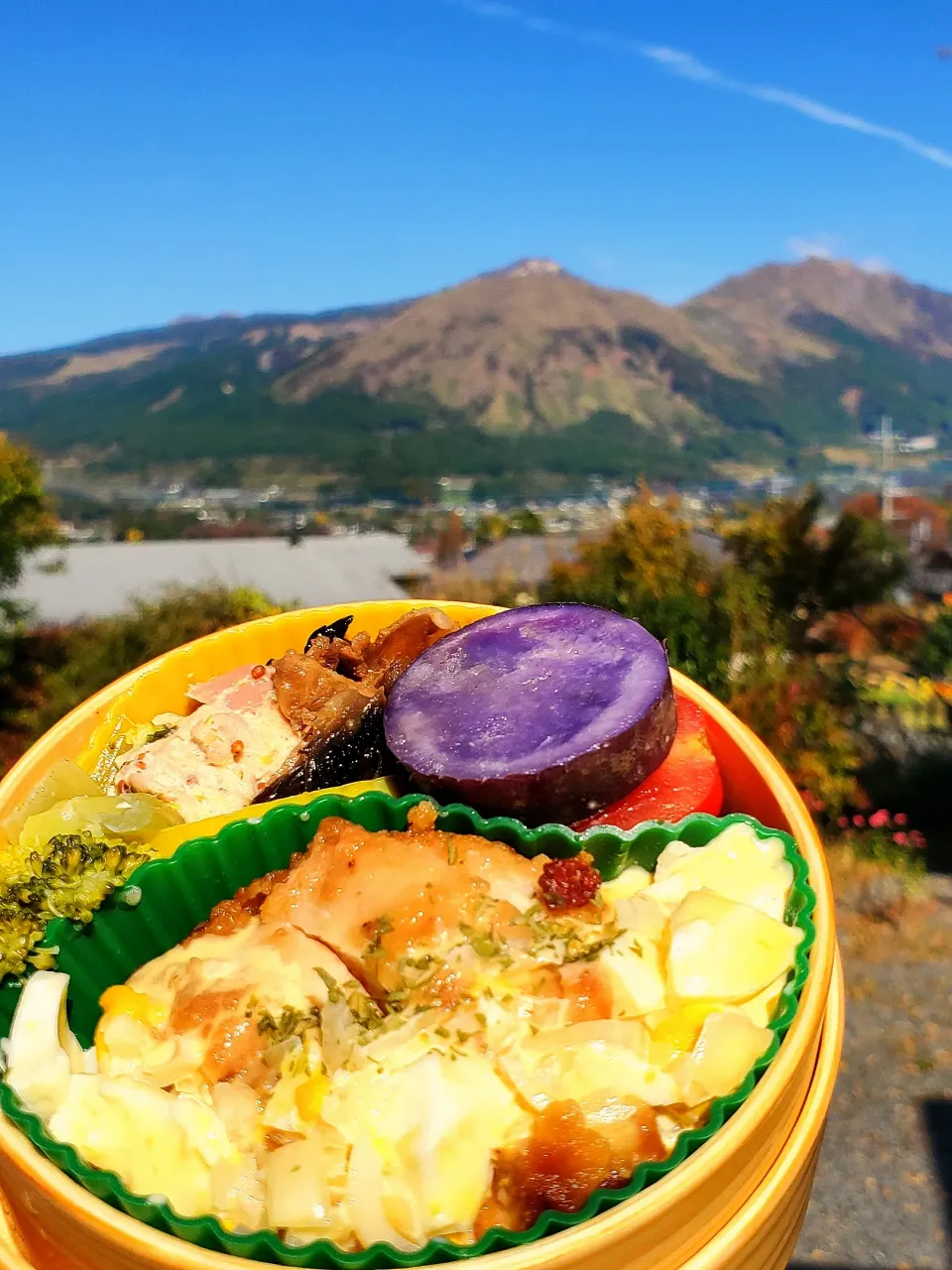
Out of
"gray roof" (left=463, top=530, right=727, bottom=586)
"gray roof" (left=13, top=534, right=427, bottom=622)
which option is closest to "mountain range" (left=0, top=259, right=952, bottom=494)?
"gray roof" (left=13, top=534, right=427, bottom=622)

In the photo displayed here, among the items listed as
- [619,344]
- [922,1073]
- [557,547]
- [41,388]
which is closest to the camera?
[922,1073]

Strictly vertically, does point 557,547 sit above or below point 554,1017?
below

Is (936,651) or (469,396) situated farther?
(469,396)

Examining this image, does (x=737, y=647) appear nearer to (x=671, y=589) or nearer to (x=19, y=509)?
(x=671, y=589)

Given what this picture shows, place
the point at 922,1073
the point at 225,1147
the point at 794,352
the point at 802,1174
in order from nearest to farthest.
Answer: the point at 225,1147 < the point at 802,1174 < the point at 922,1073 < the point at 794,352

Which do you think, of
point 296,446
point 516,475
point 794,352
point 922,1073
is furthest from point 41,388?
point 922,1073

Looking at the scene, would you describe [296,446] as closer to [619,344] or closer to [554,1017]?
[619,344]

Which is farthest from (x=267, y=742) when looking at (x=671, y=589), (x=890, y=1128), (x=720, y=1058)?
(x=671, y=589)
